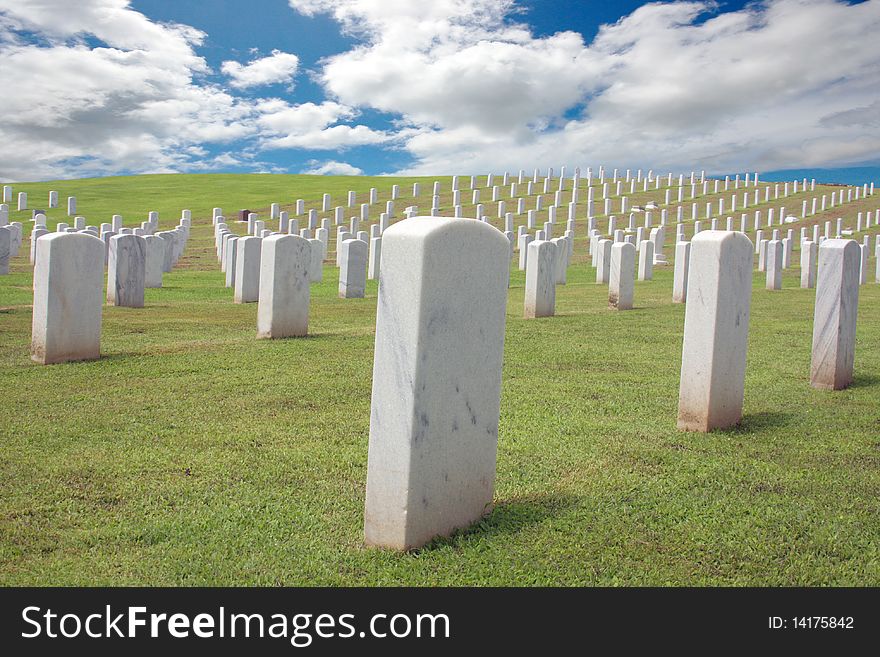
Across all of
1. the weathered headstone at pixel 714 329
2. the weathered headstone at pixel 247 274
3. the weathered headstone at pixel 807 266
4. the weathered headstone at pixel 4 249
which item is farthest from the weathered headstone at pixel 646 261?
the weathered headstone at pixel 4 249

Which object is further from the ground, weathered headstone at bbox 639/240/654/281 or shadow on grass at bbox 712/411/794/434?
weathered headstone at bbox 639/240/654/281

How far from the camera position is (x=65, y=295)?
7602 mm

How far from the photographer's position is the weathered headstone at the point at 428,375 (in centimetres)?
310

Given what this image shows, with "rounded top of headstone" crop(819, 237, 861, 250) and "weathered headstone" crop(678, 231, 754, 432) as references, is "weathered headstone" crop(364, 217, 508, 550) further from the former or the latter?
"rounded top of headstone" crop(819, 237, 861, 250)

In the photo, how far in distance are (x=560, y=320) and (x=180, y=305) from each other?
6.98 m

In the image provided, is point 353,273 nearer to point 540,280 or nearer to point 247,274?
point 247,274

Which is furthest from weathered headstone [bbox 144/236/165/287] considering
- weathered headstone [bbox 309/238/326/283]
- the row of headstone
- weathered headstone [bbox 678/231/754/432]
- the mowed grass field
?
weathered headstone [bbox 678/231/754/432]

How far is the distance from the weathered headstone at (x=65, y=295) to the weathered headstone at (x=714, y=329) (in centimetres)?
593

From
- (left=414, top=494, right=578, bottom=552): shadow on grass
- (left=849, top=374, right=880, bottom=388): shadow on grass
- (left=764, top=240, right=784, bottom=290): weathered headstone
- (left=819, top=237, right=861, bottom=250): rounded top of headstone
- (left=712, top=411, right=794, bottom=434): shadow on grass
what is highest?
(left=764, top=240, right=784, bottom=290): weathered headstone

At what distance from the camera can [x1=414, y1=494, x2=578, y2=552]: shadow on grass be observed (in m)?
3.35

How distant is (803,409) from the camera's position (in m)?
6.17

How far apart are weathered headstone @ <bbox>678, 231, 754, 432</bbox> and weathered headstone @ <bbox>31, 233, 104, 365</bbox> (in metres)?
5.93
